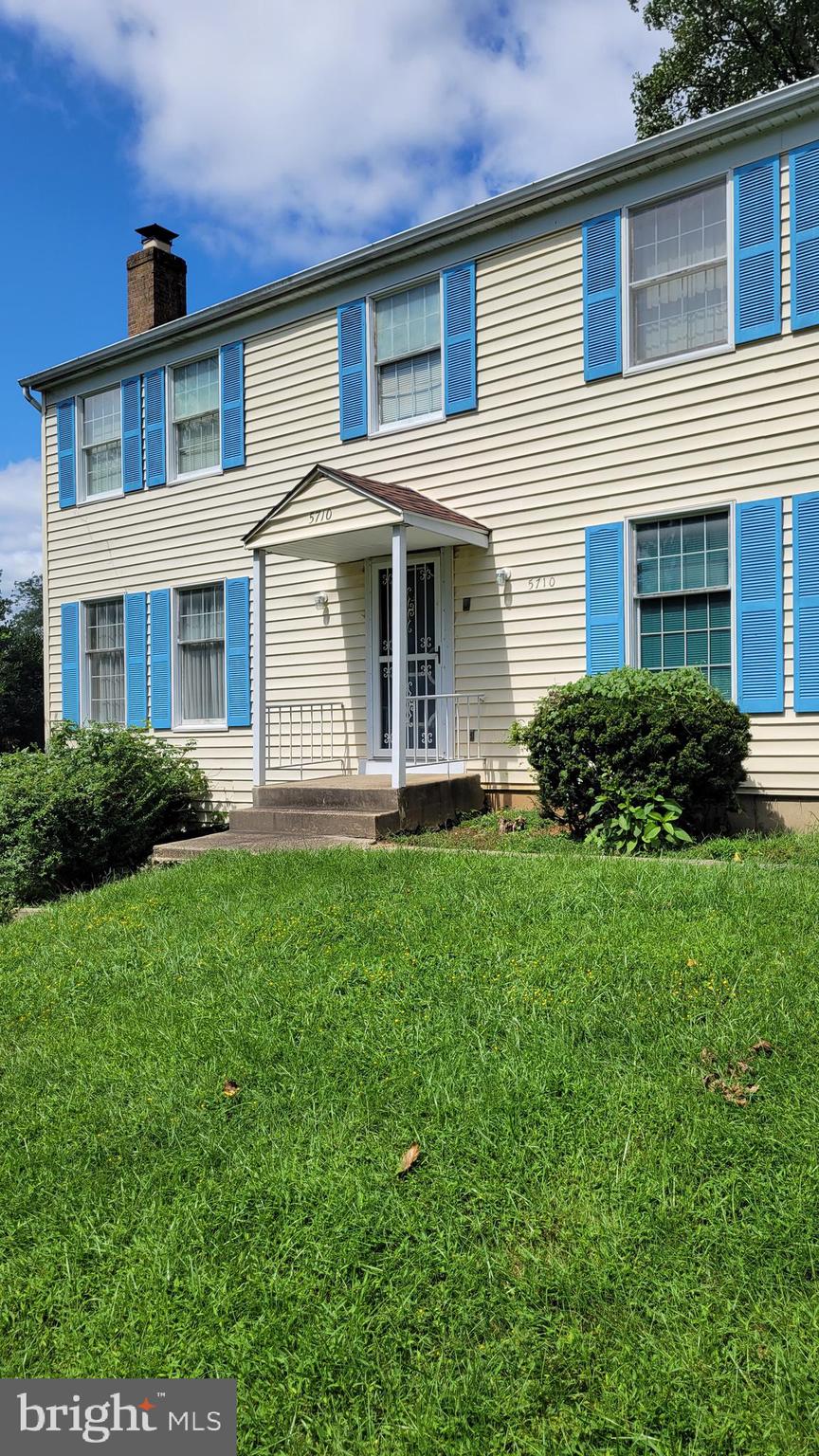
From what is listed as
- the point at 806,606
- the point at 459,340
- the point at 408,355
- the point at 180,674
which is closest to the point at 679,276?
the point at 459,340

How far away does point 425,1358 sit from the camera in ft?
7.48

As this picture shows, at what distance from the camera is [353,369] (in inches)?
425

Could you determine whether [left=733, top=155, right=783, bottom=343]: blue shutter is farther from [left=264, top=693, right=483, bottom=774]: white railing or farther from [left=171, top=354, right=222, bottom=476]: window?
[left=171, top=354, right=222, bottom=476]: window

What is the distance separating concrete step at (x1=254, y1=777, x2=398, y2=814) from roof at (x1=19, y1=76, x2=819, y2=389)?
18.6 feet

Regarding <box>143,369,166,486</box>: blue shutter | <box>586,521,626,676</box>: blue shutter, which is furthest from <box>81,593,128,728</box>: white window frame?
<box>586,521,626,676</box>: blue shutter

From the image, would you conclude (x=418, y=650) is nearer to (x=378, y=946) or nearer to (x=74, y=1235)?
(x=378, y=946)

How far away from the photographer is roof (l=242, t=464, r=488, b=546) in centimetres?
882

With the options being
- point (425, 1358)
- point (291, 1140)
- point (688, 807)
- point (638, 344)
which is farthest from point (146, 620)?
point (425, 1358)

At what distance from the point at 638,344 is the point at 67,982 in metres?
7.28

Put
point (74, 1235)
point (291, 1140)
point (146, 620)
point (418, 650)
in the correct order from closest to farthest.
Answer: point (74, 1235) → point (291, 1140) → point (418, 650) → point (146, 620)

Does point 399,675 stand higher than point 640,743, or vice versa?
point 399,675

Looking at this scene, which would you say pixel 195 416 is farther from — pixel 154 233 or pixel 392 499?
pixel 392 499

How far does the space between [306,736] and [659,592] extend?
4.58m

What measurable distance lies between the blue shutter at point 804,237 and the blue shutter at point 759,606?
5.08 ft
